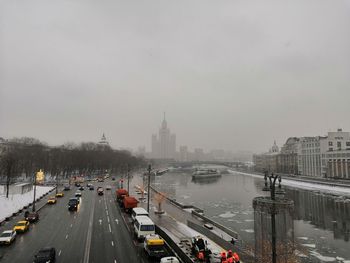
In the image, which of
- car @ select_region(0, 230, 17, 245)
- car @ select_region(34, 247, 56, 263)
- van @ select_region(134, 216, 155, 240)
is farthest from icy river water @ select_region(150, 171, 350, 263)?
car @ select_region(0, 230, 17, 245)

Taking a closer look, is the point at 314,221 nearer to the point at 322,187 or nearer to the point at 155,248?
the point at 155,248

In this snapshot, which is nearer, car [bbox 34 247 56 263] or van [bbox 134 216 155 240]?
car [bbox 34 247 56 263]

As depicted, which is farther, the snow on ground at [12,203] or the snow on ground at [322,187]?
the snow on ground at [322,187]

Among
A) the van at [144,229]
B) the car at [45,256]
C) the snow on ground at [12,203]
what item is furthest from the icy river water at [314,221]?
the snow on ground at [12,203]

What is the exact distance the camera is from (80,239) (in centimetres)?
2652

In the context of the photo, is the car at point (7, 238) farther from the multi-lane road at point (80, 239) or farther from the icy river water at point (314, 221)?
the icy river water at point (314, 221)

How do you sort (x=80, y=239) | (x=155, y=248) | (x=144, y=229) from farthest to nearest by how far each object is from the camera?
(x=80, y=239)
(x=144, y=229)
(x=155, y=248)

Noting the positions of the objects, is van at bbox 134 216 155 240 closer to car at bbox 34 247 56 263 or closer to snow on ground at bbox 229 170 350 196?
car at bbox 34 247 56 263

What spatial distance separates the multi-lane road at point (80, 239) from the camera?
21.8 meters

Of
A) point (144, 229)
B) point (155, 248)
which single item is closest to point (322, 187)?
point (144, 229)

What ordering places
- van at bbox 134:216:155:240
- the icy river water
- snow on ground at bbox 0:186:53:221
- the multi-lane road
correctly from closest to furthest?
1. the multi-lane road
2. van at bbox 134:216:155:240
3. the icy river water
4. snow on ground at bbox 0:186:53:221

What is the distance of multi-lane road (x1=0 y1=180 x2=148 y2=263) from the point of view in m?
21.8

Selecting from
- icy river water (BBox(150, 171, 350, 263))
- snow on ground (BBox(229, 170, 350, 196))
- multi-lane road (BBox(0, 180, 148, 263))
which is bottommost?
icy river water (BBox(150, 171, 350, 263))

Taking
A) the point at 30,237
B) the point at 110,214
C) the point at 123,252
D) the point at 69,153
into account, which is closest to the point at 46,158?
the point at 69,153
